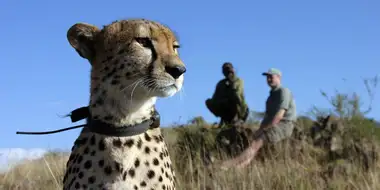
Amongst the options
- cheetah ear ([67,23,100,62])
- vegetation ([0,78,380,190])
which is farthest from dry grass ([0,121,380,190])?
cheetah ear ([67,23,100,62])

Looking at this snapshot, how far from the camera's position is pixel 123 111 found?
2.38 metres

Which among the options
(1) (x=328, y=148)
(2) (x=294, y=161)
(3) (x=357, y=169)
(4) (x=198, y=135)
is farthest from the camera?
(4) (x=198, y=135)

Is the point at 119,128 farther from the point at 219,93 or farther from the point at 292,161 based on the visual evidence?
the point at 219,93

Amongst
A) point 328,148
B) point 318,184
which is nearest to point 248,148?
point 328,148

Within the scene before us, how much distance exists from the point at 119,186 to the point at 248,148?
4.58 meters

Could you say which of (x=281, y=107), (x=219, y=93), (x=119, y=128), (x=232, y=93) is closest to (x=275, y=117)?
(x=281, y=107)

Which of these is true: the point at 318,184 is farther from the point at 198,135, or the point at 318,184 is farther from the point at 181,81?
the point at 198,135

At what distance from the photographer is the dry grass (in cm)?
485

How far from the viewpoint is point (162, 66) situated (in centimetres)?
238

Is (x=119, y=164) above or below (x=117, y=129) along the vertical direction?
below

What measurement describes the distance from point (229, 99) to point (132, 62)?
6701 millimetres

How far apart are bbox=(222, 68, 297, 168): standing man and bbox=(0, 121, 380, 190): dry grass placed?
14 centimetres

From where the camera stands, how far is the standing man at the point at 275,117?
22.4 feet

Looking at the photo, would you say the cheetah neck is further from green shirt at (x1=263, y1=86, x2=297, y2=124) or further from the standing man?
green shirt at (x1=263, y1=86, x2=297, y2=124)
